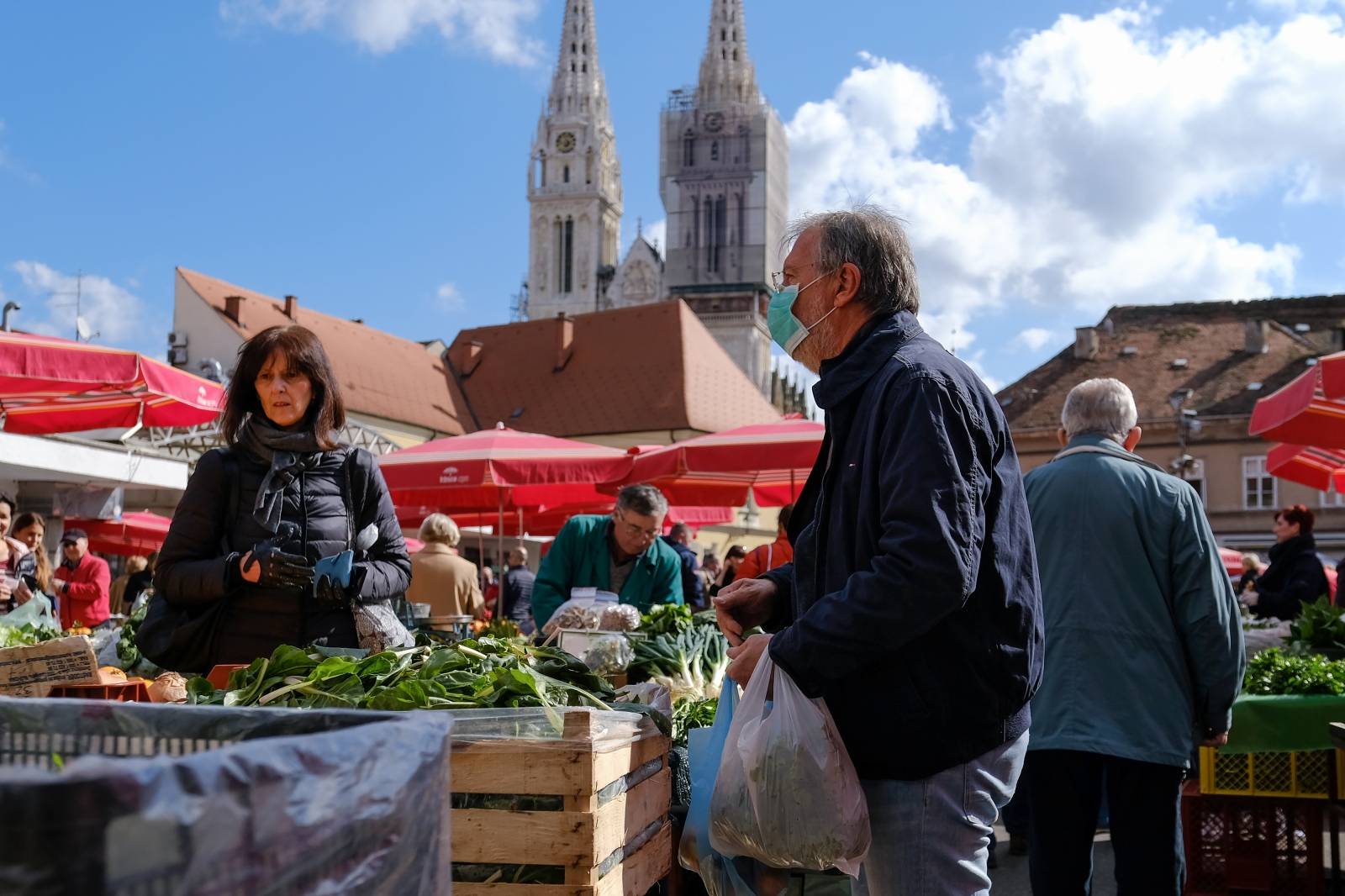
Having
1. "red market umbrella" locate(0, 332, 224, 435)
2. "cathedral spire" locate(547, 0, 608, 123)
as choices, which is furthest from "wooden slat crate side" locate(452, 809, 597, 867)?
"cathedral spire" locate(547, 0, 608, 123)

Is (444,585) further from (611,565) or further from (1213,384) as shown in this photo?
(1213,384)

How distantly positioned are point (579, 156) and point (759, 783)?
385 feet

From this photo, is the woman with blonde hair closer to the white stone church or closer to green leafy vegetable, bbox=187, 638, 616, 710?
green leafy vegetable, bbox=187, 638, 616, 710

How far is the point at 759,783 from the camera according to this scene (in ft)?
8.11

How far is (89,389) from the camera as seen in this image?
7918 mm

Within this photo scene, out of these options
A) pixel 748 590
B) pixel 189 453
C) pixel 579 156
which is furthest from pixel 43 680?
pixel 579 156

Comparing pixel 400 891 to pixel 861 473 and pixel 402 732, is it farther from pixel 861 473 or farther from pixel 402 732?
pixel 861 473

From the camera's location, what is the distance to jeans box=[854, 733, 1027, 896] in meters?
2.42

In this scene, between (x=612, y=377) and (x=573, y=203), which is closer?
(x=612, y=377)

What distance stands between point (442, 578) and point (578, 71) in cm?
11782

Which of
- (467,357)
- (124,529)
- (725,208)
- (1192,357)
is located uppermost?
(725,208)

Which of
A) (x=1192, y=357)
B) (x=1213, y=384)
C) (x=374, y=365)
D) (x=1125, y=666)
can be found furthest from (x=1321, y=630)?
(x=374, y=365)

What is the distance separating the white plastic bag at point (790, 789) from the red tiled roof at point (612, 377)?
54.4 m

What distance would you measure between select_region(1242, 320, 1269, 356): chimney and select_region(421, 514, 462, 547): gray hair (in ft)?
142
